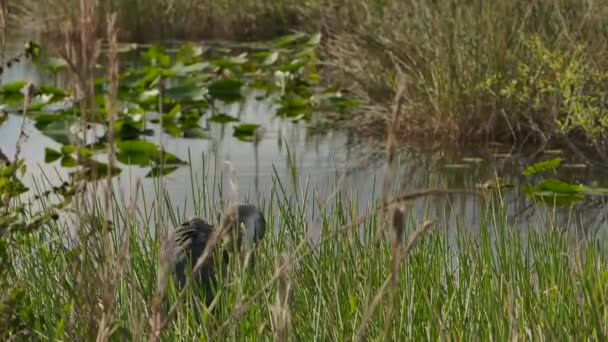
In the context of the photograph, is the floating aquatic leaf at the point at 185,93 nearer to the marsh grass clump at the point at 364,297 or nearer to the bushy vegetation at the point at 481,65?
the bushy vegetation at the point at 481,65

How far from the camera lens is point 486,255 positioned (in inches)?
113

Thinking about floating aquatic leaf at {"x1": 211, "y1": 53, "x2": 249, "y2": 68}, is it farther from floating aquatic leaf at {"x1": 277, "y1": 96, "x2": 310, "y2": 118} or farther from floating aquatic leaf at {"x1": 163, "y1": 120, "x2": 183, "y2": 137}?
floating aquatic leaf at {"x1": 163, "y1": 120, "x2": 183, "y2": 137}

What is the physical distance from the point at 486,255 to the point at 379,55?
5.22 m

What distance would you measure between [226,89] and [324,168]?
248 cm

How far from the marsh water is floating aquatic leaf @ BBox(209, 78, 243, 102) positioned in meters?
0.61

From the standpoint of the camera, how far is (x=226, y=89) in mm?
8656

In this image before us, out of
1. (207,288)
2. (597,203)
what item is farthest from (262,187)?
(207,288)

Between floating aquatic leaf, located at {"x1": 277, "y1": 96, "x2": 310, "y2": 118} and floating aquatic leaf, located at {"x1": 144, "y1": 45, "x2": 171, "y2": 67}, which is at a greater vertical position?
floating aquatic leaf, located at {"x1": 144, "y1": 45, "x2": 171, "y2": 67}

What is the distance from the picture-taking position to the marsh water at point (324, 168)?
5406 millimetres

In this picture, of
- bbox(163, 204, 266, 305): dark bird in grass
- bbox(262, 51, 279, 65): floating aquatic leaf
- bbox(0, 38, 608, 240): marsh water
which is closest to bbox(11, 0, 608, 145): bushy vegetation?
bbox(0, 38, 608, 240): marsh water

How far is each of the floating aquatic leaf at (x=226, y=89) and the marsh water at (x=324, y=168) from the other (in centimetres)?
61

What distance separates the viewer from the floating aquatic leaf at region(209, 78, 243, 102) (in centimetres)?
859

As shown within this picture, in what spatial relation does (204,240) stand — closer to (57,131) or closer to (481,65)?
(481,65)

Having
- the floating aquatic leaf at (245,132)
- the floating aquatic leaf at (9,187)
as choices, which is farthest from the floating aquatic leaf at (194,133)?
the floating aquatic leaf at (9,187)
